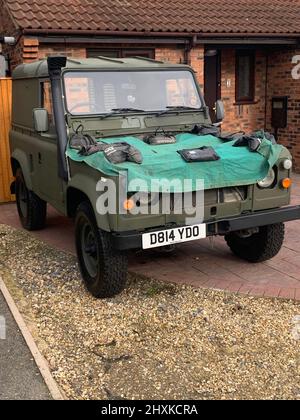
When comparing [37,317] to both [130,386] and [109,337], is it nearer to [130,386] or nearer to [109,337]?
[109,337]

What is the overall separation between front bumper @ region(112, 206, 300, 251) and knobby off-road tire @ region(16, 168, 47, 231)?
283cm

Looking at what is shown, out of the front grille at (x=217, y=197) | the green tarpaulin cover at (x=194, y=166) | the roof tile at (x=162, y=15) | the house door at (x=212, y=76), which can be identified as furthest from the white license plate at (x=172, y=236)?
the house door at (x=212, y=76)

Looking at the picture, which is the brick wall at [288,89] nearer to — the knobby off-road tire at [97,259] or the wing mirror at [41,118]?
the wing mirror at [41,118]

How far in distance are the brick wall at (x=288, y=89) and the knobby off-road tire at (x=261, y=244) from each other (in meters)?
5.93

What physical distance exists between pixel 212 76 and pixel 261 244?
670cm

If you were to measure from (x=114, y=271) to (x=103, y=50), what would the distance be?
6024 millimetres

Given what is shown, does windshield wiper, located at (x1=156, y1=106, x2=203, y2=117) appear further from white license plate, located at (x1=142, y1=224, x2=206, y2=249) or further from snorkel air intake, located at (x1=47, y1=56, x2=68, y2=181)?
white license plate, located at (x1=142, y1=224, x2=206, y2=249)

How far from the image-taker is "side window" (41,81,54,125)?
5.16 meters

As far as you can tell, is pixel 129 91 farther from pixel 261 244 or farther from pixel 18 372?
pixel 18 372

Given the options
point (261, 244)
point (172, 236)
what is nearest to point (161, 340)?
point (172, 236)

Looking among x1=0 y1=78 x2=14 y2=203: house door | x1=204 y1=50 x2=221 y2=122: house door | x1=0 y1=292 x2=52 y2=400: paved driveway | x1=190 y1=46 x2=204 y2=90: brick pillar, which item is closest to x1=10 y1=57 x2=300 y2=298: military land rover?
x1=0 y1=292 x2=52 y2=400: paved driveway

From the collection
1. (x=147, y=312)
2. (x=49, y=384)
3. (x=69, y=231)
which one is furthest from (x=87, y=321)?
(x=69, y=231)

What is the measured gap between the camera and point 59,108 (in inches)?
191

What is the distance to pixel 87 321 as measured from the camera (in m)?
4.11
